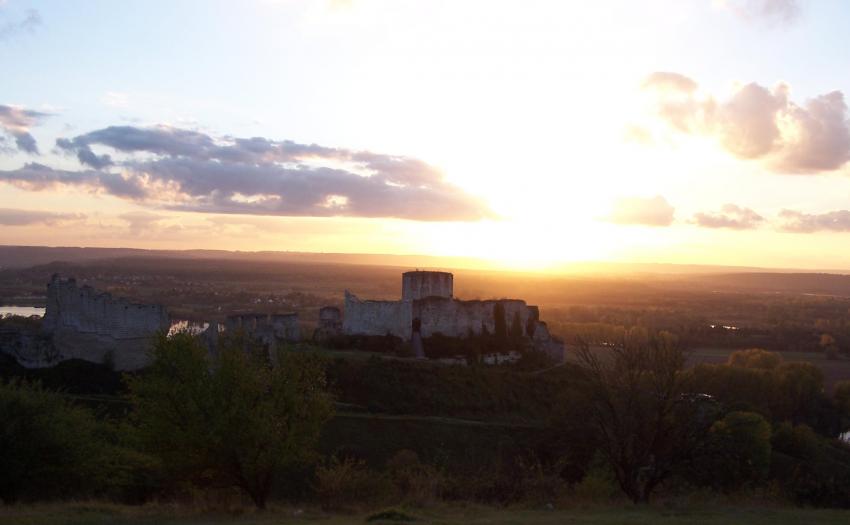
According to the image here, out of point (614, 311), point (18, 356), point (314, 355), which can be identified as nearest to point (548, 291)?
point (614, 311)

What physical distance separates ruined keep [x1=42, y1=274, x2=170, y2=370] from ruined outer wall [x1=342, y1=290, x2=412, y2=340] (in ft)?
37.5

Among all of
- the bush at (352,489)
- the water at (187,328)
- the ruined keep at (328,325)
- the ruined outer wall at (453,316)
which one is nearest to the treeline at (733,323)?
the ruined outer wall at (453,316)

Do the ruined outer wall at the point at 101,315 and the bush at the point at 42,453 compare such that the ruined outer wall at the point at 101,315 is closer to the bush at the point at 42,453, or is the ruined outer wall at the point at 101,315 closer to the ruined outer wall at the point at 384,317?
the ruined outer wall at the point at 384,317

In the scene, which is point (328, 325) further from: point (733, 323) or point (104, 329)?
point (733, 323)

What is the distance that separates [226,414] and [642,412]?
27.4 ft

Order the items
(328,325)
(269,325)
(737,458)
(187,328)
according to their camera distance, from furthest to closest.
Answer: (328,325), (269,325), (187,328), (737,458)

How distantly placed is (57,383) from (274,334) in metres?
8.88

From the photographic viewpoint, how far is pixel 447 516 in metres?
13.8

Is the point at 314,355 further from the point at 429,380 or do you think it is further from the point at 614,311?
the point at 614,311

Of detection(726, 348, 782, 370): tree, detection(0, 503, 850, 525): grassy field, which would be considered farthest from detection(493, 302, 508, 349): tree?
detection(0, 503, 850, 525): grassy field

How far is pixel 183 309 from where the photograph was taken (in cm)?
7350

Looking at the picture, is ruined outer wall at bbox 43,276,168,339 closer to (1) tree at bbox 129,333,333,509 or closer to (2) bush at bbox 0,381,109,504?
(2) bush at bbox 0,381,109,504

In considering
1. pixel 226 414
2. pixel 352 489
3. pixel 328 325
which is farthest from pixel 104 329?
pixel 226 414

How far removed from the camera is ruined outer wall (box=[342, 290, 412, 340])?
1601 inches
